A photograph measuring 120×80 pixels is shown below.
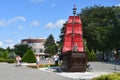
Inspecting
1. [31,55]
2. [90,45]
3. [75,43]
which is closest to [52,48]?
[90,45]

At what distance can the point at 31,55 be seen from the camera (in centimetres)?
6019

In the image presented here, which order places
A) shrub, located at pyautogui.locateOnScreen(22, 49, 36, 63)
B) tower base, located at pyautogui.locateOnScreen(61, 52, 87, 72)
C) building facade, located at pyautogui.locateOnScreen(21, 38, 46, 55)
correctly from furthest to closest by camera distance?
building facade, located at pyautogui.locateOnScreen(21, 38, 46, 55) → shrub, located at pyautogui.locateOnScreen(22, 49, 36, 63) → tower base, located at pyautogui.locateOnScreen(61, 52, 87, 72)

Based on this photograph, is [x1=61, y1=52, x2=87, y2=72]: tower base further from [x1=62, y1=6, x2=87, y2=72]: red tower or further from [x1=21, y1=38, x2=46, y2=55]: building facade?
[x1=21, y1=38, x2=46, y2=55]: building facade

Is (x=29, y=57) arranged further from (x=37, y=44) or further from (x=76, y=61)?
(x=37, y=44)

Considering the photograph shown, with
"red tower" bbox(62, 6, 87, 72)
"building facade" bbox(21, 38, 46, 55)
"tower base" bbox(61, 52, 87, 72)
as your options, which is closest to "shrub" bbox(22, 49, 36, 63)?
"red tower" bbox(62, 6, 87, 72)

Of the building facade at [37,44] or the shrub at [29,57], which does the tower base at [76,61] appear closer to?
the shrub at [29,57]

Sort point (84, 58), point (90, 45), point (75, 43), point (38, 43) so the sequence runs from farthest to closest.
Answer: point (38, 43), point (90, 45), point (75, 43), point (84, 58)

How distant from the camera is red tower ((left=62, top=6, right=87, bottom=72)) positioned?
31.2 meters

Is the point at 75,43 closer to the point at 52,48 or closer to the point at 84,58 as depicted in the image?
the point at 84,58

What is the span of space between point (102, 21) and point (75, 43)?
4787 cm

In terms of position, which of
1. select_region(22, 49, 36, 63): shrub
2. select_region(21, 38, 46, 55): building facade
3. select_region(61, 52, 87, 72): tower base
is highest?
select_region(21, 38, 46, 55): building facade

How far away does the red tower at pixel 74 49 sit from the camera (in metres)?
31.2

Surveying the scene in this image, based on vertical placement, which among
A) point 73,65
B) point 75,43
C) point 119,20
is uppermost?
point 119,20

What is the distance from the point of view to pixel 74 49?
1337 inches
